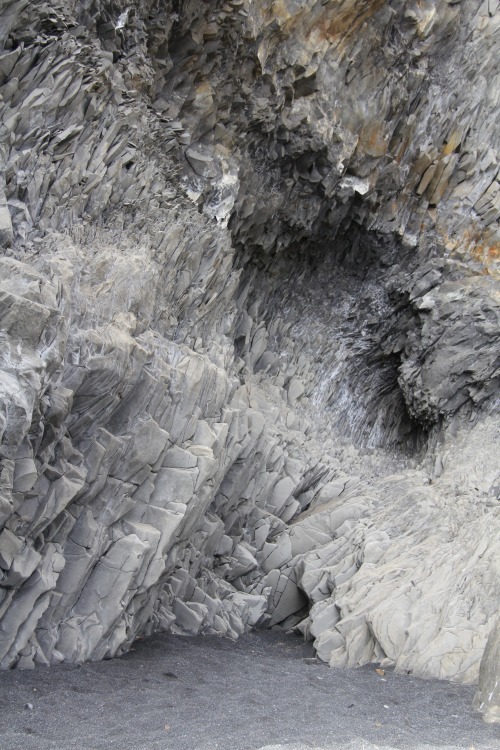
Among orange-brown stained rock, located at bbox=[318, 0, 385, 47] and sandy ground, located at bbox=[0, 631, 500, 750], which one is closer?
sandy ground, located at bbox=[0, 631, 500, 750]

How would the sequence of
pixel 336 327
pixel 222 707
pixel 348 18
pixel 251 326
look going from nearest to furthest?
1. pixel 222 707
2. pixel 348 18
3. pixel 251 326
4. pixel 336 327

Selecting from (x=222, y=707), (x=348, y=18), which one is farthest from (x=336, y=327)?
(x=222, y=707)

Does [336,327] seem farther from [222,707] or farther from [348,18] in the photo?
[222,707]

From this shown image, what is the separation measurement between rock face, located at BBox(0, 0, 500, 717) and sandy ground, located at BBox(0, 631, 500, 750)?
2.09 ft

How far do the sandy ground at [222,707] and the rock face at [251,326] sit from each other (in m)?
0.64

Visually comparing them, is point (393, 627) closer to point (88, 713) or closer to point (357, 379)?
point (88, 713)

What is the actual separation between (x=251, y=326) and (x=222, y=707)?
13317mm

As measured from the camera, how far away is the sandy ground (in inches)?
291

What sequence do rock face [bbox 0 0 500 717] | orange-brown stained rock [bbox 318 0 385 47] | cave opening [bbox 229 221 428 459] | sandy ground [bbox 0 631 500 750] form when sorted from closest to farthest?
sandy ground [bbox 0 631 500 750]
rock face [bbox 0 0 500 717]
orange-brown stained rock [bbox 318 0 385 47]
cave opening [bbox 229 221 428 459]

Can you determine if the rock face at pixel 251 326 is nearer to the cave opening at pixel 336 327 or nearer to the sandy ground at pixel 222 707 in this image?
the cave opening at pixel 336 327

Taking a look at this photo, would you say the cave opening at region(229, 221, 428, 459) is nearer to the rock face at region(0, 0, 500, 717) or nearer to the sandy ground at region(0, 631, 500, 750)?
the rock face at region(0, 0, 500, 717)

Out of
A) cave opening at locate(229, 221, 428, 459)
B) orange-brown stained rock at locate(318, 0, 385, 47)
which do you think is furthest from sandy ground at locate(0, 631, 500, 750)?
orange-brown stained rock at locate(318, 0, 385, 47)

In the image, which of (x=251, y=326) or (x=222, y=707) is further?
(x=251, y=326)

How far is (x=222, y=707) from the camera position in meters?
8.81
